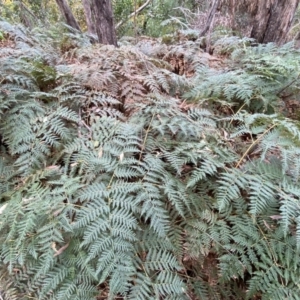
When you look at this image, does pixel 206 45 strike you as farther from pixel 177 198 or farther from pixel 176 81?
pixel 177 198

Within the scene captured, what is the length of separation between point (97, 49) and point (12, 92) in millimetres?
1003

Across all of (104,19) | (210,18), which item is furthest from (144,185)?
(210,18)

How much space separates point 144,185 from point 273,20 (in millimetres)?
2584

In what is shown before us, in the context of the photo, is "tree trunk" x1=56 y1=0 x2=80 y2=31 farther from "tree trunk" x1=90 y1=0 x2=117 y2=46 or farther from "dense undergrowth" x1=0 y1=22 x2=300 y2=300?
"dense undergrowth" x1=0 y1=22 x2=300 y2=300

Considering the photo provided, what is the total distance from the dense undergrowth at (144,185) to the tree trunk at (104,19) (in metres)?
0.84

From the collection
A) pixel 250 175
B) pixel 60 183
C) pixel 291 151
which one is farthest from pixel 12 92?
pixel 291 151

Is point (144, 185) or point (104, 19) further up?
point (104, 19)

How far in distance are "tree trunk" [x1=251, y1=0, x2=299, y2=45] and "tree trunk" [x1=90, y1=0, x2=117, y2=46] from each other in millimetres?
1636

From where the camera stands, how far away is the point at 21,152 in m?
1.82

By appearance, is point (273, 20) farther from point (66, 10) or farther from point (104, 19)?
point (66, 10)

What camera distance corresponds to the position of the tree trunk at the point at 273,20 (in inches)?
116

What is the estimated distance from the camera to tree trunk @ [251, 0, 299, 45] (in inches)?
116

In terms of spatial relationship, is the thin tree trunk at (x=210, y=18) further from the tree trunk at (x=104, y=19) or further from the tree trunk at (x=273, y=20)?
the tree trunk at (x=104, y=19)

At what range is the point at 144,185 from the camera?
162 cm
